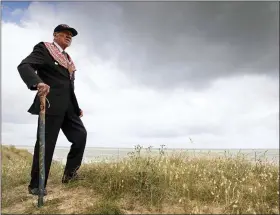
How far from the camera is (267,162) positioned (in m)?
6.73

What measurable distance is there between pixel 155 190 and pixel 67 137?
166 centimetres

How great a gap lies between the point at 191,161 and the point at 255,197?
2.07m

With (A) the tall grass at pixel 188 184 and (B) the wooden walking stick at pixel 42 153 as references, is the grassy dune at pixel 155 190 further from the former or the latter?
(B) the wooden walking stick at pixel 42 153

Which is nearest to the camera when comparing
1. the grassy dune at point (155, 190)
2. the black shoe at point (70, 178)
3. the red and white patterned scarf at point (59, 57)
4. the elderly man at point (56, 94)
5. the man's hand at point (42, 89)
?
the grassy dune at point (155, 190)

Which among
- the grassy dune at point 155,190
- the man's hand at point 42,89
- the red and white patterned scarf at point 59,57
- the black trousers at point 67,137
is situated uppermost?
the red and white patterned scarf at point 59,57

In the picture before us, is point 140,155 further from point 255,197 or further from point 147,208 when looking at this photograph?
point 255,197

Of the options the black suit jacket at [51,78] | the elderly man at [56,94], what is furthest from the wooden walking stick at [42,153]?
the black suit jacket at [51,78]

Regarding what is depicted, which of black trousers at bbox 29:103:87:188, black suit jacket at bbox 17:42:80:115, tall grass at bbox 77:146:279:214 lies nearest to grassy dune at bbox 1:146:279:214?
tall grass at bbox 77:146:279:214

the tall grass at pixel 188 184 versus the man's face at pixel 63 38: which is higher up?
the man's face at pixel 63 38

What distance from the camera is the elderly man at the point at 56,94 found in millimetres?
5617

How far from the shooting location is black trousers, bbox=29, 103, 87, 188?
5629 mm

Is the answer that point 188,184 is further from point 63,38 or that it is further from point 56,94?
point 63,38

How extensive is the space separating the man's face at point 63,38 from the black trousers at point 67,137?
37.3 inches

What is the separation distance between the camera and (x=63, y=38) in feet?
19.4
